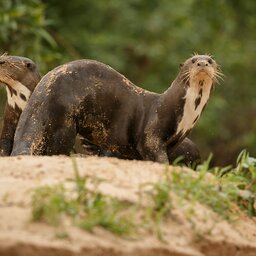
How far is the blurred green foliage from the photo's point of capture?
2069 centimetres

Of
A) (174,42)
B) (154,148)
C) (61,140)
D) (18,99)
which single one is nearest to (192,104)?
(154,148)

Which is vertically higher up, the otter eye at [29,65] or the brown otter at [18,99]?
the otter eye at [29,65]

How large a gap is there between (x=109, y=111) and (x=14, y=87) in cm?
113

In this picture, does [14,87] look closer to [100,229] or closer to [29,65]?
[29,65]

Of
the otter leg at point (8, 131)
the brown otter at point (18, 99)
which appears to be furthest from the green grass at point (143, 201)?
the otter leg at point (8, 131)

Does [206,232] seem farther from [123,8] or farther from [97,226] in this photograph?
[123,8]

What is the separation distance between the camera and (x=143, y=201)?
20.4 ft

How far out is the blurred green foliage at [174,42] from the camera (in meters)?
20.7

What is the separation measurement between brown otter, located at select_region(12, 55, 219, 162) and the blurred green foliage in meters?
10.2

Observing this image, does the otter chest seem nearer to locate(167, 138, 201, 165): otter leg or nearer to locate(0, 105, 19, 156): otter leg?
locate(167, 138, 201, 165): otter leg

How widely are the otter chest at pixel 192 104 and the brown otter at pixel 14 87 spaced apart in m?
1.31

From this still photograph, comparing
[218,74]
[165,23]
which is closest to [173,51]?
[165,23]

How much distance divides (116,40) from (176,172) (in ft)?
49.9

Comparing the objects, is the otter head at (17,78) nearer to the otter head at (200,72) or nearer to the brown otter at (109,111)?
the brown otter at (109,111)
